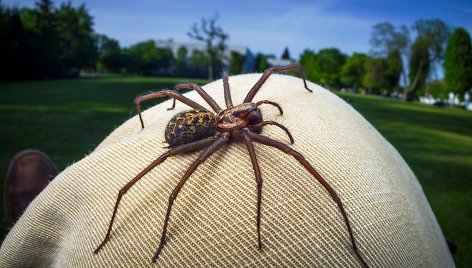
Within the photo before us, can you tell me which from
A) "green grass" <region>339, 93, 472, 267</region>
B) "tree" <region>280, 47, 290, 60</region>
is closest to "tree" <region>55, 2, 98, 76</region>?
"green grass" <region>339, 93, 472, 267</region>

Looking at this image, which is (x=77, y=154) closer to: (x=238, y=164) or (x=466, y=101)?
(x=238, y=164)

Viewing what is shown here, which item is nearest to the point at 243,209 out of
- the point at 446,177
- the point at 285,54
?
the point at 446,177

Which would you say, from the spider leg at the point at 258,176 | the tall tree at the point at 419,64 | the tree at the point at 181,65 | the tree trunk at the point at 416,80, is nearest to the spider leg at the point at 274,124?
the spider leg at the point at 258,176

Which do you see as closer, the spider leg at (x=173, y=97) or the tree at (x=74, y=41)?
the spider leg at (x=173, y=97)

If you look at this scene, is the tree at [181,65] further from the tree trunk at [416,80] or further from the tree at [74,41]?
the tree trunk at [416,80]

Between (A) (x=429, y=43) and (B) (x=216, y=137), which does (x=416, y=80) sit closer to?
(A) (x=429, y=43)

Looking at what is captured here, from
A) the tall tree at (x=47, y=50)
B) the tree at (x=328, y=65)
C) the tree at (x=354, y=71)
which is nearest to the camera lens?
the tall tree at (x=47, y=50)

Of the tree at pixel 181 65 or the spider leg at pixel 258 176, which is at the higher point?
the tree at pixel 181 65
